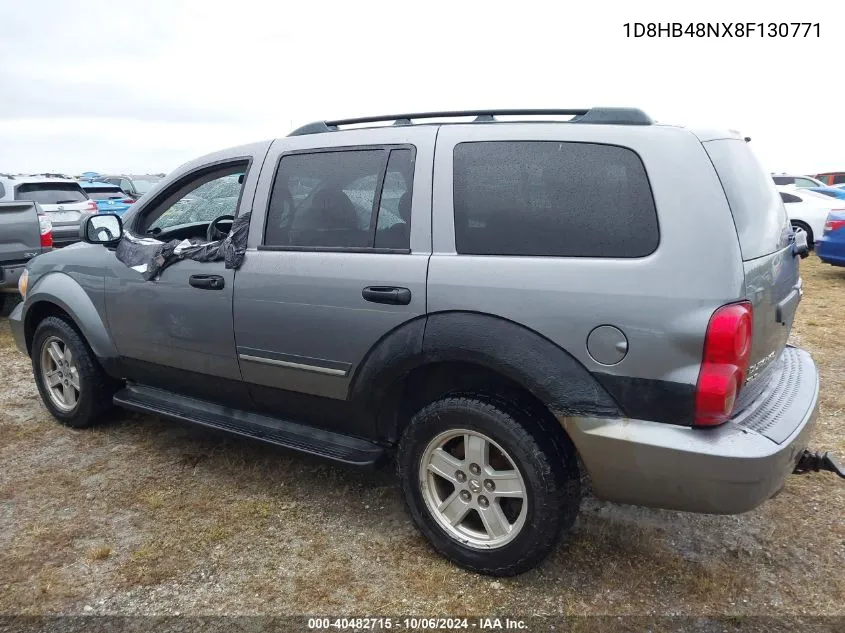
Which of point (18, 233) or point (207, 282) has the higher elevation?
point (18, 233)

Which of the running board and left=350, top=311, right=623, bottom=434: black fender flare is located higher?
left=350, top=311, right=623, bottom=434: black fender flare

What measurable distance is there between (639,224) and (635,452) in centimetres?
81

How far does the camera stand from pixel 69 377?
434 cm

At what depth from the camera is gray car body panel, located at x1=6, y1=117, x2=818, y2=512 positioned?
228cm

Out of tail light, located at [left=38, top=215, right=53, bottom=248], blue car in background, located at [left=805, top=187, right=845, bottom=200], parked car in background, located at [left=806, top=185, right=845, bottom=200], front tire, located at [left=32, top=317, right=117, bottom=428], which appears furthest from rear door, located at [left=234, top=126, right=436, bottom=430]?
blue car in background, located at [left=805, top=187, right=845, bottom=200]

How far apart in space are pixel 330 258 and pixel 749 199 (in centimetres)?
174

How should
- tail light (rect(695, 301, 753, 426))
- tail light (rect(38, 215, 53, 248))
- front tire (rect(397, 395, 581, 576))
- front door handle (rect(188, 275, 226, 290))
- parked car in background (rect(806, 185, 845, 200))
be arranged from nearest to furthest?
tail light (rect(695, 301, 753, 426)), front tire (rect(397, 395, 581, 576)), front door handle (rect(188, 275, 226, 290)), tail light (rect(38, 215, 53, 248)), parked car in background (rect(806, 185, 845, 200))

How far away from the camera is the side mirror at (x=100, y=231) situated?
12.8 feet

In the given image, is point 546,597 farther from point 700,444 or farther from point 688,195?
point 688,195

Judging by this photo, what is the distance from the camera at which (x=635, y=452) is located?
2365mm

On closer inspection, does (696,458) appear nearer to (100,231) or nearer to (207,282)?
(207,282)

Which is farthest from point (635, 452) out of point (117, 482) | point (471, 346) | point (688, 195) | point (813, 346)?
point (813, 346)

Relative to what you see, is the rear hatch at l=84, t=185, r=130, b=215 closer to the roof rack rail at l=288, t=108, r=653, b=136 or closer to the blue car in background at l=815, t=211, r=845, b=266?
the roof rack rail at l=288, t=108, r=653, b=136

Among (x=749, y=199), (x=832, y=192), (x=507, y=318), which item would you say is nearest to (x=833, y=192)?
(x=832, y=192)
